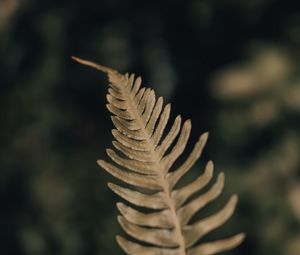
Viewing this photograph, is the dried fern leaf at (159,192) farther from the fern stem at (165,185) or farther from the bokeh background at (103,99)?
the bokeh background at (103,99)

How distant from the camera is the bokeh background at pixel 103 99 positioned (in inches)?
73.0

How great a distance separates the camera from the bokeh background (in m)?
1.85

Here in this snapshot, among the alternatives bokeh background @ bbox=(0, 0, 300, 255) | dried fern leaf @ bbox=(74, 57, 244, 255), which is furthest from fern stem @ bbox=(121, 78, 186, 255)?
bokeh background @ bbox=(0, 0, 300, 255)

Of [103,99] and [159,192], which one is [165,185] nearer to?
[159,192]

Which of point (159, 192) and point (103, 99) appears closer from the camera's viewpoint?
point (159, 192)

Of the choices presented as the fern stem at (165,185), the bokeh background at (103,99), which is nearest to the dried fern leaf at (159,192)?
the fern stem at (165,185)

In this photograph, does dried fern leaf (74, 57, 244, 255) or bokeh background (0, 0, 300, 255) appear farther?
bokeh background (0, 0, 300, 255)

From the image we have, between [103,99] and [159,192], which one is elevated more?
[103,99]

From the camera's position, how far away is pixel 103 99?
6.74ft

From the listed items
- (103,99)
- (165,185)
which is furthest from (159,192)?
(103,99)

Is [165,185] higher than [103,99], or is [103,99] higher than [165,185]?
[103,99]

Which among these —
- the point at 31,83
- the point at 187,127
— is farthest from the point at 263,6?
the point at 187,127

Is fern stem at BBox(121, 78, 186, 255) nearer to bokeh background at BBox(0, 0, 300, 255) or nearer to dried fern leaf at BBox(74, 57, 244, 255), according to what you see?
dried fern leaf at BBox(74, 57, 244, 255)

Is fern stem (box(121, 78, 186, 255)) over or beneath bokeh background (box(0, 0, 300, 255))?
beneath
